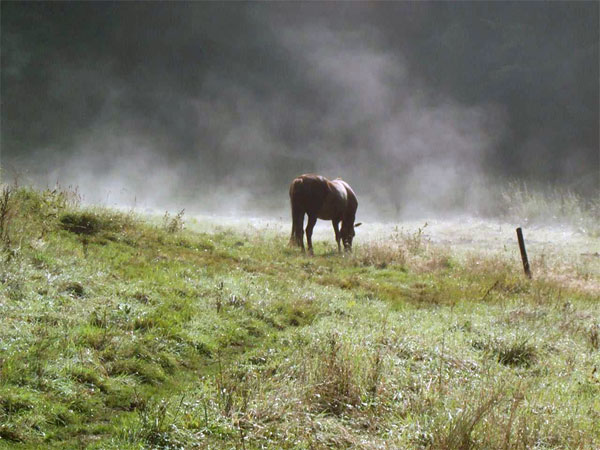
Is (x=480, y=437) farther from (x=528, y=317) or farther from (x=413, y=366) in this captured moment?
(x=528, y=317)

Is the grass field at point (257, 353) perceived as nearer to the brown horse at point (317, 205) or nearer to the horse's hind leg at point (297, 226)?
the horse's hind leg at point (297, 226)

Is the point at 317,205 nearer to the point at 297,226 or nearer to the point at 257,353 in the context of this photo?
the point at 297,226

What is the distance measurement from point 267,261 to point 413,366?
6.77 metres

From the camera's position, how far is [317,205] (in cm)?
1634

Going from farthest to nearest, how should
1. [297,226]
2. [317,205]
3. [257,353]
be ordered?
[317,205] → [297,226] → [257,353]

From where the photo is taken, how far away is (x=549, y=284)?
11.3 meters

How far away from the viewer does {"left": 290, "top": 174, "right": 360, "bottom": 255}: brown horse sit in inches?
624

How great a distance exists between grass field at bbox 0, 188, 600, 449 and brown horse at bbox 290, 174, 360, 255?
5.05 metres

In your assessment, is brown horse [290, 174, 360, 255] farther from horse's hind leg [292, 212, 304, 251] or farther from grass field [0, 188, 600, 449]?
grass field [0, 188, 600, 449]

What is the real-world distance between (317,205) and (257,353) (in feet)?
35.6

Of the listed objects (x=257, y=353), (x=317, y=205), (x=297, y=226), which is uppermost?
(x=317, y=205)

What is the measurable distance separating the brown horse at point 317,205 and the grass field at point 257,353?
5.05 meters

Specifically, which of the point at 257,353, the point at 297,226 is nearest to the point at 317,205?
the point at 297,226

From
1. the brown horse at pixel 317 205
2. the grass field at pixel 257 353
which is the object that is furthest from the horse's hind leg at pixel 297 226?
the grass field at pixel 257 353
